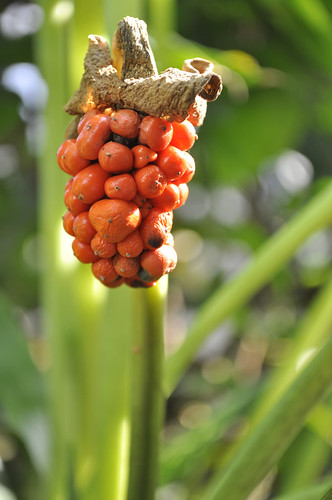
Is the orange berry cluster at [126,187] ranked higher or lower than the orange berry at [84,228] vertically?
higher

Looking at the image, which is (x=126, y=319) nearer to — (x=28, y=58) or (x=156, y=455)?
(x=156, y=455)

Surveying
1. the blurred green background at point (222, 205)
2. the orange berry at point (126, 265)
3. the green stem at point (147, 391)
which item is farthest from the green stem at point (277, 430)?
the blurred green background at point (222, 205)

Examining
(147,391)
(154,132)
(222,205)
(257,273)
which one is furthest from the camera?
(222,205)

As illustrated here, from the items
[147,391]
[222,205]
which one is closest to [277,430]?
[147,391]

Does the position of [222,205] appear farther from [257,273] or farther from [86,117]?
[86,117]

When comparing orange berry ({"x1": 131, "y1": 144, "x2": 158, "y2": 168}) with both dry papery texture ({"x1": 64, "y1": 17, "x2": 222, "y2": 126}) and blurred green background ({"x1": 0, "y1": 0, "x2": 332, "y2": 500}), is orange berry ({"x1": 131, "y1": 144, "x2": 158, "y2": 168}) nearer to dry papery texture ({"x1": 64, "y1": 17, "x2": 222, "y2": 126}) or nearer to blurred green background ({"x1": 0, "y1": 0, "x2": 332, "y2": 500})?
dry papery texture ({"x1": 64, "y1": 17, "x2": 222, "y2": 126})

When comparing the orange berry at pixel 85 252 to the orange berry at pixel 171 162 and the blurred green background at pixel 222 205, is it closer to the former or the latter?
the orange berry at pixel 171 162
